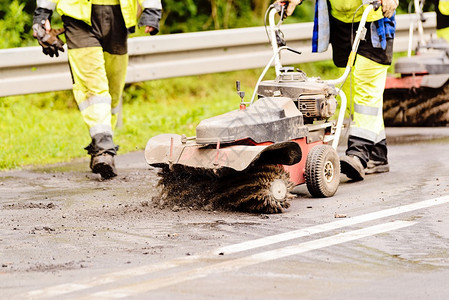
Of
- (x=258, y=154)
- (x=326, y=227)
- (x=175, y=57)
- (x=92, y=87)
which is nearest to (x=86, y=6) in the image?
(x=92, y=87)

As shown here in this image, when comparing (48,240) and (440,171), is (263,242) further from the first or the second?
(440,171)

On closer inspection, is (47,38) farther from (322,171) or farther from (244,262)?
(244,262)

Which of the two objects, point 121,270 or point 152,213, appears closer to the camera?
point 121,270

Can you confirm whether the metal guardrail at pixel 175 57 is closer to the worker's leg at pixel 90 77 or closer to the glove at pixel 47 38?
the glove at pixel 47 38

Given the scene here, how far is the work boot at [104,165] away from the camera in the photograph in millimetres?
7426

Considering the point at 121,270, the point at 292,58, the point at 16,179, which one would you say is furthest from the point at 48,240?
the point at 292,58

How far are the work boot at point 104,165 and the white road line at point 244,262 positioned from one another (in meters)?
2.68

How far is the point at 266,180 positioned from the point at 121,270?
1583mm

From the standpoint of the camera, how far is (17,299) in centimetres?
400

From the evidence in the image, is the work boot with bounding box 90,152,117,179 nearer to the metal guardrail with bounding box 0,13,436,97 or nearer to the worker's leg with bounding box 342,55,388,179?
the worker's leg with bounding box 342,55,388,179

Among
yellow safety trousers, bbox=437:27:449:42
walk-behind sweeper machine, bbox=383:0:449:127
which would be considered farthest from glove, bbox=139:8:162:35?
yellow safety trousers, bbox=437:27:449:42

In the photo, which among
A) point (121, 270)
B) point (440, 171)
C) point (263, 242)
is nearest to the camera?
point (121, 270)

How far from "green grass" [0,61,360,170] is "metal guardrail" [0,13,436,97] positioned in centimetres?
51

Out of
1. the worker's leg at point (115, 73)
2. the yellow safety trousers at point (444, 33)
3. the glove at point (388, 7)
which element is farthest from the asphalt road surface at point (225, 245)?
the yellow safety trousers at point (444, 33)
